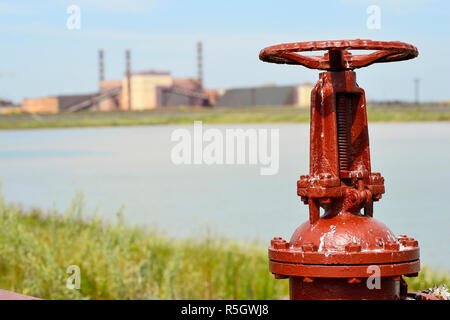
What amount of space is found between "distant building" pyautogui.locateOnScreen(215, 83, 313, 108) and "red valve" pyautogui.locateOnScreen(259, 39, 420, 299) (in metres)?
51.2

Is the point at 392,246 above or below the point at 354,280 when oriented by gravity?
above

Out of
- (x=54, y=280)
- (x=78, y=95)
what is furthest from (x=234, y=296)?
(x=78, y=95)

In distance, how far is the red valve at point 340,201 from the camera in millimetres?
2361

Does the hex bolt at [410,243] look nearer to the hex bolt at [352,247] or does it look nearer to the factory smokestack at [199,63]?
the hex bolt at [352,247]

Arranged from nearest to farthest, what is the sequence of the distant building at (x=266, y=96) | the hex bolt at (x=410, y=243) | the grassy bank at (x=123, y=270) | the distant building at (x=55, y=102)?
the hex bolt at (x=410, y=243) < the grassy bank at (x=123, y=270) < the distant building at (x=266, y=96) < the distant building at (x=55, y=102)

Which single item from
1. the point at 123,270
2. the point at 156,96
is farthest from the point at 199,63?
the point at 123,270

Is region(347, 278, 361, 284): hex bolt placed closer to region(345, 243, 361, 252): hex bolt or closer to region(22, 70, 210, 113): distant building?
region(345, 243, 361, 252): hex bolt

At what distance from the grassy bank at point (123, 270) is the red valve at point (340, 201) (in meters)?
3.05

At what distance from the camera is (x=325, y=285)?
2.41 meters

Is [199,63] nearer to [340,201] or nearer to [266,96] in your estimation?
[266,96]

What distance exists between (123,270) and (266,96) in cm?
4922

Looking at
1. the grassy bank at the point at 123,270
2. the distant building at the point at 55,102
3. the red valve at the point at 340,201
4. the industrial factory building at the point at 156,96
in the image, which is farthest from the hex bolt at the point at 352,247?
the distant building at the point at 55,102

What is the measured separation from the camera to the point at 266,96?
55719mm
